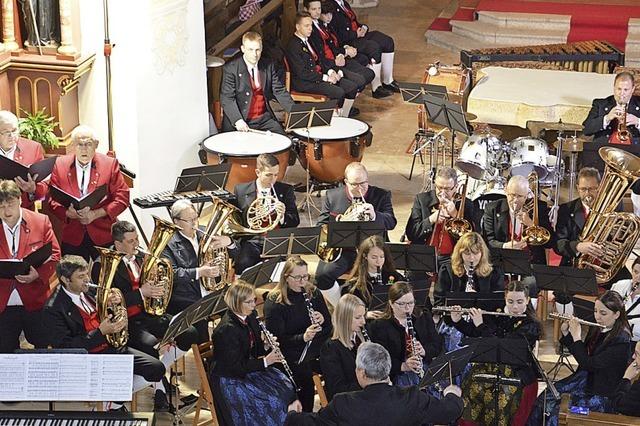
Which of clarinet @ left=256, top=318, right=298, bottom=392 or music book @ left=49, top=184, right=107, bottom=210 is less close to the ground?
music book @ left=49, top=184, right=107, bottom=210

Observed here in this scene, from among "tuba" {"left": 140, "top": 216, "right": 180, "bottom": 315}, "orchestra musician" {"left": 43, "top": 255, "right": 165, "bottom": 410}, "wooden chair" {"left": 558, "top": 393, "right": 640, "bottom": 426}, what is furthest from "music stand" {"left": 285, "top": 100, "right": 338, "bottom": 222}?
"wooden chair" {"left": 558, "top": 393, "right": 640, "bottom": 426}

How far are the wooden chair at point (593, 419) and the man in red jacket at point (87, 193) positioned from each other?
3742 millimetres

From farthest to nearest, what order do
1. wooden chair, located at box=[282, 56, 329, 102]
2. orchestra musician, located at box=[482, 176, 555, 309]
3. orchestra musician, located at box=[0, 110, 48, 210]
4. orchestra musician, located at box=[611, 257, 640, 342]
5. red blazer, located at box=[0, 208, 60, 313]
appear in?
wooden chair, located at box=[282, 56, 329, 102] → orchestra musician, located at box=[482, 176, 555, 309] → orchestra musician, located at box=[0, 110, 48, 210] → orchestra musician, located at box=[611, 257, 640, 342] → red blazer, located at box=[0, 208, 60, 313]

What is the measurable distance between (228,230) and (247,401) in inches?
82.9

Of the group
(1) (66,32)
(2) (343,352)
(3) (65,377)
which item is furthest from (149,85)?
(3) (65,377)

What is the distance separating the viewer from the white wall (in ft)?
36.0

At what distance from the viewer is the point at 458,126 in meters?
10.9

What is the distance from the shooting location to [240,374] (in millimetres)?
8438

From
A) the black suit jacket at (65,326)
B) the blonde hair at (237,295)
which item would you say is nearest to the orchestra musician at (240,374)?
the blonde hair at (237,295)

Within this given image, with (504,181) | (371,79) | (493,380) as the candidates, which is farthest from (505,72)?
(493,380)

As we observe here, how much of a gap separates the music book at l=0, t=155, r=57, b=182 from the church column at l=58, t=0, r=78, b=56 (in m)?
1.12

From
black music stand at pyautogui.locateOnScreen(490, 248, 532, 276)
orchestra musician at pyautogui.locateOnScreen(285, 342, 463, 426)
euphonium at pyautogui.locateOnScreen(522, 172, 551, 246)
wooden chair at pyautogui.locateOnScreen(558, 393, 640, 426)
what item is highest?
orchestra musician at pyautogui.locateOnScreen(285, 342, 463, 426)

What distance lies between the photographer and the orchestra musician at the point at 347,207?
999 centimetres

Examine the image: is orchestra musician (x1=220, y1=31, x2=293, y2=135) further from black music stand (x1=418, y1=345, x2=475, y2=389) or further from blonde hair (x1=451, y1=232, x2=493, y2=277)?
black music stand (x1=418, y1=345, x2=475, y2=389)
